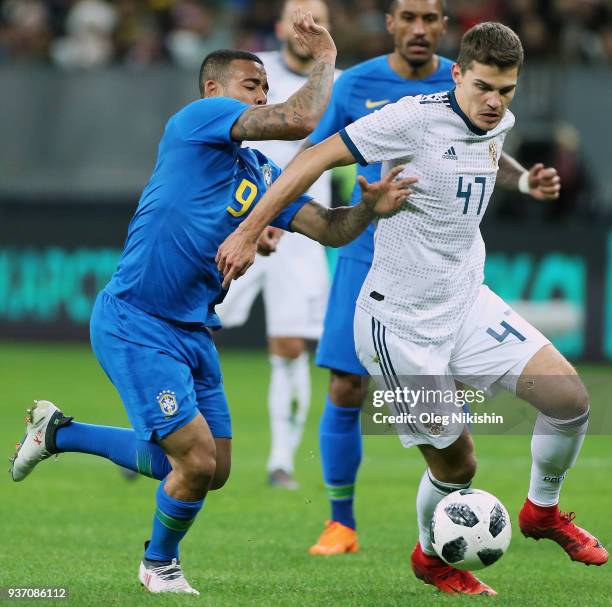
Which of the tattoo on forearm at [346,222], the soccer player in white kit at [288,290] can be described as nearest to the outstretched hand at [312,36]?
the tattoo on forearm at [346,222]

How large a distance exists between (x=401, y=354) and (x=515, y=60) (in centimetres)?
125

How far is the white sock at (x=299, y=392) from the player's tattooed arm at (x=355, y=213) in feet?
10.9

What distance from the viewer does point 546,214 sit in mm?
15945

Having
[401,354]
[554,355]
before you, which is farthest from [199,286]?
[554,355]

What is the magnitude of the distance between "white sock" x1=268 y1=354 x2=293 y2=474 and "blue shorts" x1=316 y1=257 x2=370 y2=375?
6.46 ft

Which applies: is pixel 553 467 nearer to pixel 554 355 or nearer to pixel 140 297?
pixel 554 355

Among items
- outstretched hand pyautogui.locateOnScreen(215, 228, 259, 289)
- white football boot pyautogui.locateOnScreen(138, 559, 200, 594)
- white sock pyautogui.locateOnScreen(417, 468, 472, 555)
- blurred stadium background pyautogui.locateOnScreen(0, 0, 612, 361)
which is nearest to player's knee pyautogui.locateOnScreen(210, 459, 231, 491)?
white football boot pyautogui.locateOnScreen(138, 559, 200, 594)

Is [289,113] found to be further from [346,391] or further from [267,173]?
[346,391]

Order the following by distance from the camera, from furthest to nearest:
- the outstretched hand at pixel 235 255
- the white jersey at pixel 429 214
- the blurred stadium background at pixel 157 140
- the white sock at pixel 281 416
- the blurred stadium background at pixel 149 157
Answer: the blurred stadium background at pixel 157 140, the blurred stadium background at pixel 149 157, the white sock at pixel 281 416, the white jersey at pixel 429 214, the outstretched hand at pixel 235 255

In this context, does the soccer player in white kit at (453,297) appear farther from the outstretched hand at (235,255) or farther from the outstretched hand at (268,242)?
the outstretched hand at (268,242)

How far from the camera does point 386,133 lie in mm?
5500

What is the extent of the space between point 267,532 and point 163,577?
179 cm

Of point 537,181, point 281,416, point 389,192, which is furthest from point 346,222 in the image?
point 281,416

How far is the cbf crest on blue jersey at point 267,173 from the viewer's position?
5902 mm
